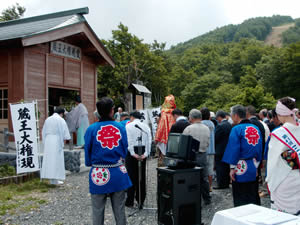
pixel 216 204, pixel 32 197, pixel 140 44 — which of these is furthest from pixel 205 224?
pixel 140 44

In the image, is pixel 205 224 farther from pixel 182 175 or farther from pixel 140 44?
pixel 140 44

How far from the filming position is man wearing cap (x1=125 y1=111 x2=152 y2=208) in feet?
18.6

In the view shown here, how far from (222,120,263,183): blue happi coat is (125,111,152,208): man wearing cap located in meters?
1.86

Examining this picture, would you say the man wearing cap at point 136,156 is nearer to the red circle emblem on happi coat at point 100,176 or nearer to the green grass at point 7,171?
the red circle emblem on happi coat at point 100,176

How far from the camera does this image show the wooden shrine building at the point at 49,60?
9.73 metres

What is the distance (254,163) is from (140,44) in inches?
870

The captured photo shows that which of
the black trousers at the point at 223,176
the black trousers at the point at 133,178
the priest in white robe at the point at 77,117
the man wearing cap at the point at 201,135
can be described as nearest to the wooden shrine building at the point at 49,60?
the priest in white robe at the point at 77,117

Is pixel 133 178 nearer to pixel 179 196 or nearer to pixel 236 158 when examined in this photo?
pixel 179 196

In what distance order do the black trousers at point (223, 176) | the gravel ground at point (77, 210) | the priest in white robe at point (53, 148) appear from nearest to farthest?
the gravel ground at point (77, 210)
the black trousers at point (223, 176)
the priest in white robe at point (53, 148)

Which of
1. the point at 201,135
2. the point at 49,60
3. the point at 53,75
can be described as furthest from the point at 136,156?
the point at 49,60

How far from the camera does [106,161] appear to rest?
11.8 ft

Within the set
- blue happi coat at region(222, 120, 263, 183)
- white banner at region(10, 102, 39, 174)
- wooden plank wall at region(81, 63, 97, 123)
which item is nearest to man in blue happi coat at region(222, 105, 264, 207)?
blue happi coat at region(222, 120, 263, 183)

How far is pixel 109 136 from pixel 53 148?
15.0 ft

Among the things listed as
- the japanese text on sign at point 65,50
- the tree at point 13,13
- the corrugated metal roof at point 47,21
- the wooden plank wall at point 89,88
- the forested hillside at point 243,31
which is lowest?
the wooden plank wall at point 89,88
